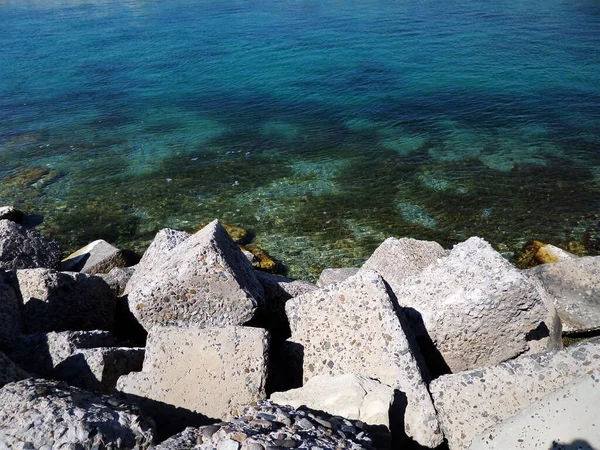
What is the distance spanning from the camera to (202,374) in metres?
4.34

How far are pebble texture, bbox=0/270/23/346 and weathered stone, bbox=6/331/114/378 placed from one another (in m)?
0.18

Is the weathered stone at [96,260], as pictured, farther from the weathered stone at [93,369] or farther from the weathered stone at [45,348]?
the weathered stone at [93,369]

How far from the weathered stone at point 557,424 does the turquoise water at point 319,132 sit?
598 cm

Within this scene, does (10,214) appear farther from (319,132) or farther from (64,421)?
(64,421)

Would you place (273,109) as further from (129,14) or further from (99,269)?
(129,14)

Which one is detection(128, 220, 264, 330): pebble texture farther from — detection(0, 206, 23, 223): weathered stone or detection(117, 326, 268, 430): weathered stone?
detection(0, 206, 23, 223): weathered stone

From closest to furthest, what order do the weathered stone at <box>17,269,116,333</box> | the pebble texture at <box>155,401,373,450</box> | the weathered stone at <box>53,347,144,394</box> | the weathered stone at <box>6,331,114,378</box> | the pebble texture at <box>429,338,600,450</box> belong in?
the pebble texture at <box>155,401,373,450</box> < the pebble texture at <box>429,338,600,450</box> < the weathered stone at <box>53,347,144,394</box> < the weathered stone at <box>6,331,114,378</box> < the weathered stone at <box>17,269,116,333</box>

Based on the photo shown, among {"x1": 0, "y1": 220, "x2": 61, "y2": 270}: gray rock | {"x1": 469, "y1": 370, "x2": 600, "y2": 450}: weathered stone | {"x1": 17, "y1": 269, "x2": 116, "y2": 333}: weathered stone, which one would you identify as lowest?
{"x1": 0, "y1": 220, "x2": 61, "y2": 270}: gray rock

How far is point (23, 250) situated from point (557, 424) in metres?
7.54

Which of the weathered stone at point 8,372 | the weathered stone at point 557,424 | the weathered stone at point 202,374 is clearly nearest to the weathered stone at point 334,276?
the weathered stone at point 202,374

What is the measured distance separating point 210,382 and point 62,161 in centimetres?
1270

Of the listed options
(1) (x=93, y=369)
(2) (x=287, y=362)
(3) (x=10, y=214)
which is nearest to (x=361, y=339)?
(2) (x=287, y=362)

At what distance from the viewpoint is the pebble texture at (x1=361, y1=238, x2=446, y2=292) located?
269 inches

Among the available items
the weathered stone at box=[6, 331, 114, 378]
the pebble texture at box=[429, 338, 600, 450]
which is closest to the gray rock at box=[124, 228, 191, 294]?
the weathered stone at box=[6, 331, 114, 378]
